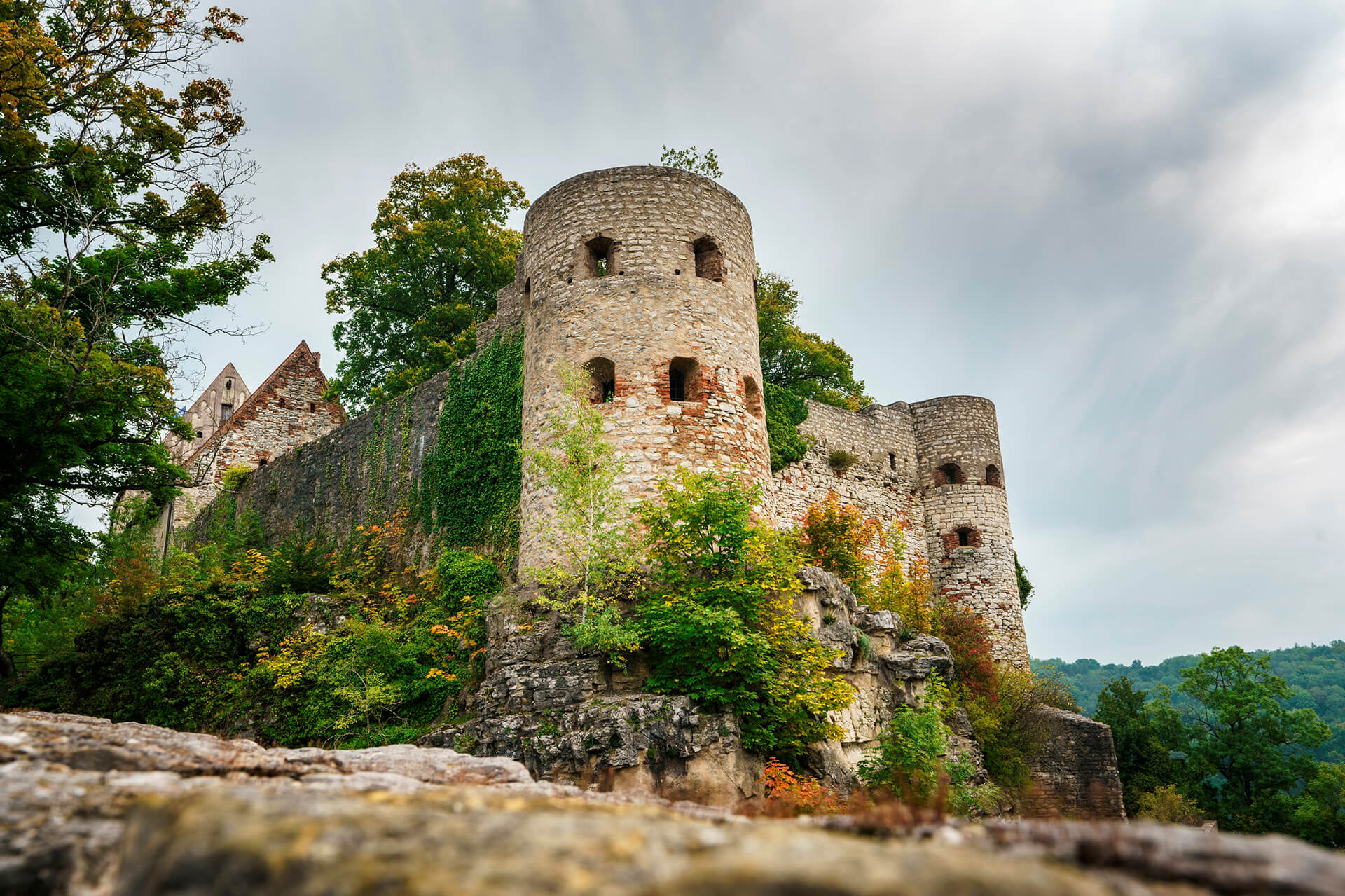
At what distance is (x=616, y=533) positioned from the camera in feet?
39.6

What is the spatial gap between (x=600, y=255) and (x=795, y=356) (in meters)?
16.6

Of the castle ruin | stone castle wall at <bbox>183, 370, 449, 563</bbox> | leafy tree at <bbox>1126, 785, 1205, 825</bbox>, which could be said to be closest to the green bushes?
the castle ruin

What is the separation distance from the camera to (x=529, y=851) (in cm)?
209

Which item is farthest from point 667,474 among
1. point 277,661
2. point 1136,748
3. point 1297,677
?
point 1297,677

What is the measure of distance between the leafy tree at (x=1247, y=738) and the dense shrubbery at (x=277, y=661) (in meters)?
25.9

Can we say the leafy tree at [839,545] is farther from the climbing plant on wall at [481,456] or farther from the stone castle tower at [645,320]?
the climbing plant on wall at [481,456]

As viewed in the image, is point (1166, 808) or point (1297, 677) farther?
point (1297, 677)

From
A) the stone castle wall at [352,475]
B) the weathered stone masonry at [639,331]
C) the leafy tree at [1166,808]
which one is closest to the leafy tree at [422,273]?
the stone castle wall at [352,475]

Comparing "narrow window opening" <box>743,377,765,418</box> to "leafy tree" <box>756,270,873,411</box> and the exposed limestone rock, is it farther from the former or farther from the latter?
"leafy tree" <box>756,270,873,411</box>

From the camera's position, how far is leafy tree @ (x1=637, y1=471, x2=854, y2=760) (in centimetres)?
1065

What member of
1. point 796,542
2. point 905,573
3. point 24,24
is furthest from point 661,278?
point 905,573

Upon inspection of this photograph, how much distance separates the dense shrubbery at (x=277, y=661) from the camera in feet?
41.7

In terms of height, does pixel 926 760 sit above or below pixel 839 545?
below

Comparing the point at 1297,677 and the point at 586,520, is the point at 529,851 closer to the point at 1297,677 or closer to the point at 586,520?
the point at 586,520
